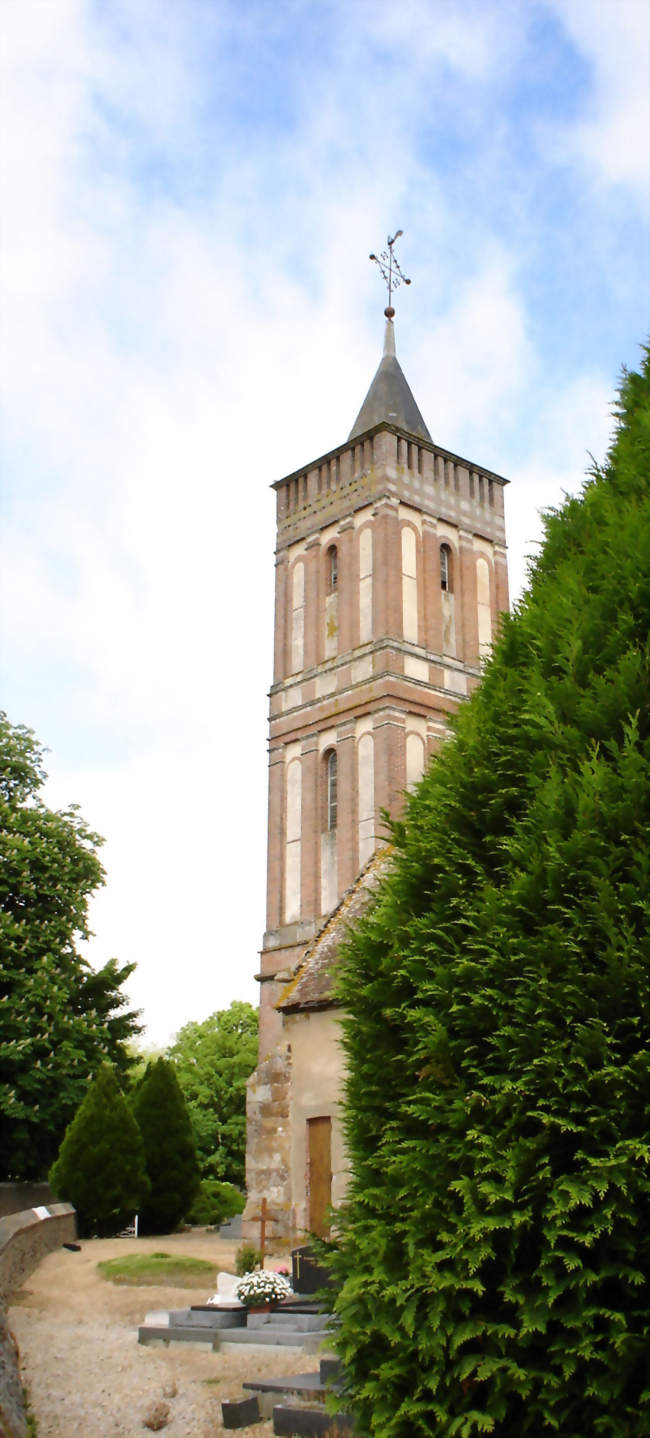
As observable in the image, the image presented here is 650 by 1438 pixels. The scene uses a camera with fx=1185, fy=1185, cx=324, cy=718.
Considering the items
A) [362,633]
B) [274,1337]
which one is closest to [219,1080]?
[362,633]

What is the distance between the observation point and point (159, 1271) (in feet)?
66.4

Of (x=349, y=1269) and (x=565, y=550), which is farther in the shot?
(x=565, y=550)

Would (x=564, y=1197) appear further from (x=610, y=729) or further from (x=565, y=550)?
(x=565, y=550)

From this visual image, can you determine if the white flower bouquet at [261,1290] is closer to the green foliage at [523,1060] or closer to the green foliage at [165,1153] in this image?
the green foliage at [523,1060]

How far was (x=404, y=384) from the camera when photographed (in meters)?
40.7

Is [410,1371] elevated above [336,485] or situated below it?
below

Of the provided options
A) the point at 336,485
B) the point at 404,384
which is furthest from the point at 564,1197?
the point at 404,384

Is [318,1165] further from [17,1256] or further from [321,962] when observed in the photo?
[17,1256]

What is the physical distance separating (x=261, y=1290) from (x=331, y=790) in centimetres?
2167

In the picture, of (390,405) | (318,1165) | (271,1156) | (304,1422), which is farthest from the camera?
(390,405)

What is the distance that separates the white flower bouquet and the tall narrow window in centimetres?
2062

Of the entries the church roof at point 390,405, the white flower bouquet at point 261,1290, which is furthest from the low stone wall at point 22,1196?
the church roof at point 390,405

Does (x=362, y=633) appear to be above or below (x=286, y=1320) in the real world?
above

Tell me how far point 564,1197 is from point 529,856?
1.32m
